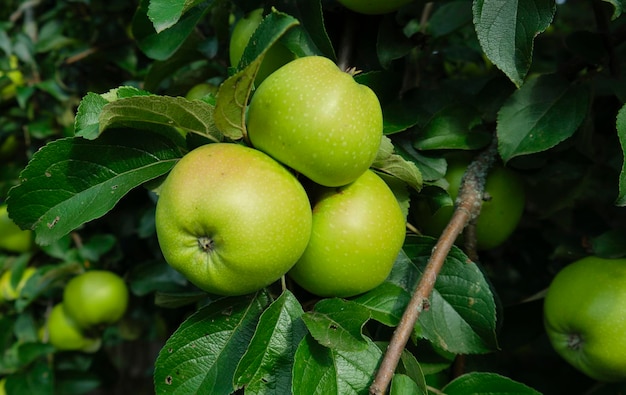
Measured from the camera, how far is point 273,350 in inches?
24.4

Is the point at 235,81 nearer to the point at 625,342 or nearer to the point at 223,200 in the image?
the point at 223,200

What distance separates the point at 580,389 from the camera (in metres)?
1.04

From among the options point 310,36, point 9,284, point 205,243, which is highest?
point 310,36

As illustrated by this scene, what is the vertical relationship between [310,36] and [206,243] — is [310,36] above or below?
above

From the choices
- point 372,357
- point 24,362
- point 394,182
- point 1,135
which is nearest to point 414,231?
point 394,182

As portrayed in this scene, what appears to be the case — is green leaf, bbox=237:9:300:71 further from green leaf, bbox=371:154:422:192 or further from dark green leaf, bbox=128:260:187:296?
dark green leaf, bbox=128:260:187:296

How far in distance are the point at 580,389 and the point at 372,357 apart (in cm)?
61

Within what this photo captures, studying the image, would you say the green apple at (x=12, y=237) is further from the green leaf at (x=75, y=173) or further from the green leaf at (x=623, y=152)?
the green leaf at (x=623, y=152)

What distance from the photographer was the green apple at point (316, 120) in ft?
1.87

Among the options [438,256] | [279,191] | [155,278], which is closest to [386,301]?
[438,256]

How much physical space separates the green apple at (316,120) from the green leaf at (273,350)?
0.50 feet

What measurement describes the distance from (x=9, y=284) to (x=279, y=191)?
110cm

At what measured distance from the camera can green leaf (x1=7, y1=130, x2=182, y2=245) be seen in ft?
2.16

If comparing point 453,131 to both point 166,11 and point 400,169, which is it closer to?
point 400,169
